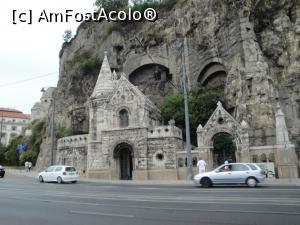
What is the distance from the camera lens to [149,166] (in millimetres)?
26812

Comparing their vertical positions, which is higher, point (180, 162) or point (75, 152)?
point (75, 152)

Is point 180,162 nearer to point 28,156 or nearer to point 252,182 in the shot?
point 252,182

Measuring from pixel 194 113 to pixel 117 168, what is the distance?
36.9 ft

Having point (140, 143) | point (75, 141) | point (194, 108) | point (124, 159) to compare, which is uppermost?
point (194, 108)

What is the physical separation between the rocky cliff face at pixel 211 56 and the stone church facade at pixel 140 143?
5321 millimetres

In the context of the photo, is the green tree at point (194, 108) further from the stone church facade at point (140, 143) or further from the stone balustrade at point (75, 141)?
the stone balustrade at point (75, 141)

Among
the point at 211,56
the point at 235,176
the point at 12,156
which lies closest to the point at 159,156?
the point at 235,176

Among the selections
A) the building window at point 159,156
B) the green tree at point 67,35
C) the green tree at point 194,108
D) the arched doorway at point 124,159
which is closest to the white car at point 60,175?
the arched doorway at point 124,159

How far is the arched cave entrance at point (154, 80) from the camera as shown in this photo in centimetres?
4447

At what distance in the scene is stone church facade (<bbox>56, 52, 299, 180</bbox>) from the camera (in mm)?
23766

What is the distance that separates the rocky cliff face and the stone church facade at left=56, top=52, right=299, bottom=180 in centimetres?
532

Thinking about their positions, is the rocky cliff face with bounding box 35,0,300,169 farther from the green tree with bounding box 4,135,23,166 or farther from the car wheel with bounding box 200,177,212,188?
the car wheel with bounding box 200,177,212,188

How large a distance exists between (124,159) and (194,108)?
34.6ft

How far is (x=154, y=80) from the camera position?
1836 inches
